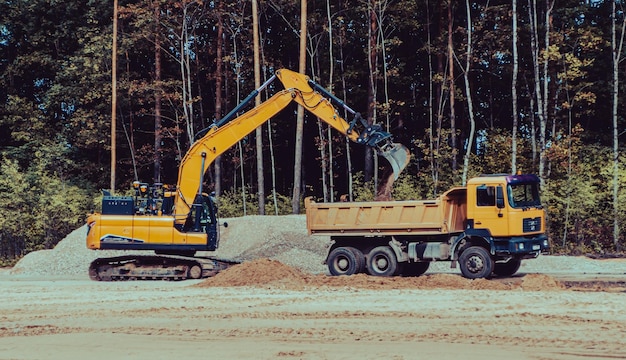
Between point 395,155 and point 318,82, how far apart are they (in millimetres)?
18876

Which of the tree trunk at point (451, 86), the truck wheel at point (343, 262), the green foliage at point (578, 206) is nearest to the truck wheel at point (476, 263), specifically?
the truck wheel at point (343, 262)

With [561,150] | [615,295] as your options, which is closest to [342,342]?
[615,295]

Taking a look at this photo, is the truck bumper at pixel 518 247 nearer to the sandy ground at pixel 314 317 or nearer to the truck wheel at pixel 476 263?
the truck wheel at pixel 476 263

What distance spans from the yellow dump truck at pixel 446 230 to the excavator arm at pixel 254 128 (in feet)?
5.49

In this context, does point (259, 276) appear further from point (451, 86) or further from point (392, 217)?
point (451, 86)

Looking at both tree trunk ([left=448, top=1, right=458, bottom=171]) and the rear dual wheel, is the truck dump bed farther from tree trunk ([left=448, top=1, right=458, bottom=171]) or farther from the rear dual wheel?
tree trunk ([left=448, top=1, right=458, bottom=171])

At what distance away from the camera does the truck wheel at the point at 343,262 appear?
72.7 feet

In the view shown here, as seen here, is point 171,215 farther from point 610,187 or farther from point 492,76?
point 492,76

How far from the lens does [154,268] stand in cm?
2302

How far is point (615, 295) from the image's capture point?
17609mm

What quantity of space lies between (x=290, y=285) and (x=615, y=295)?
7.50 metres

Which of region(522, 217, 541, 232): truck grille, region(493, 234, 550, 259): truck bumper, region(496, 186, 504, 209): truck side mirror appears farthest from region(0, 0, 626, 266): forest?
region(496, 186, 504, 209): truck side mirror

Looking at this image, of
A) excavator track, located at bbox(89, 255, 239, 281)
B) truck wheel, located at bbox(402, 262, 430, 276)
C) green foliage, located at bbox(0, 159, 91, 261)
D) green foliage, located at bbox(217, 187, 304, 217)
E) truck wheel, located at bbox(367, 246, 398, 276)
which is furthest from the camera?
green foliage, located at bbox(217, 187, 304, 217)

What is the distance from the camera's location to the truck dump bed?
21.2 metres
